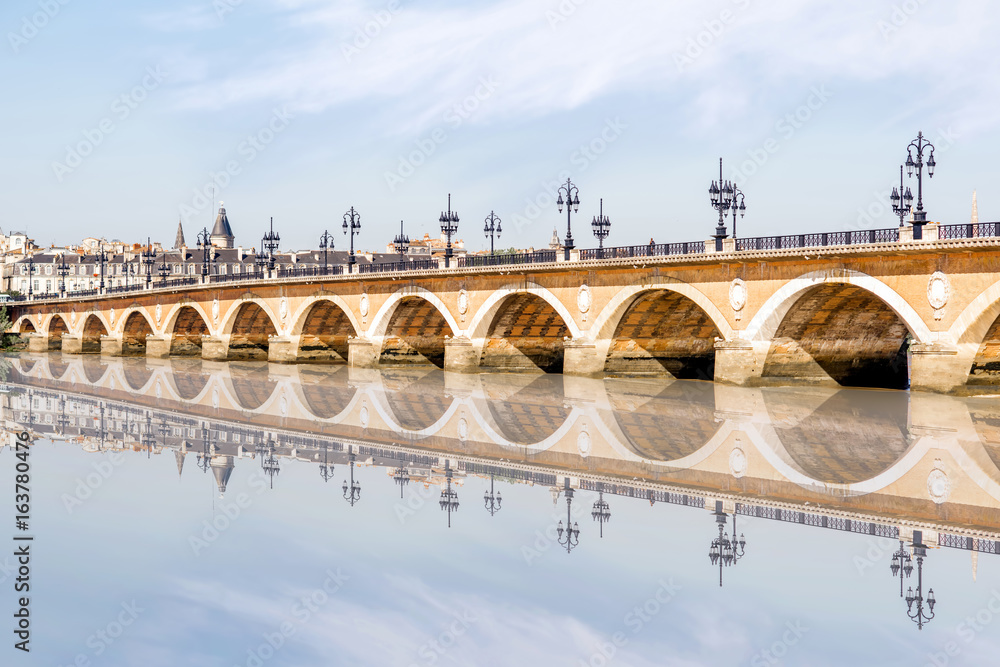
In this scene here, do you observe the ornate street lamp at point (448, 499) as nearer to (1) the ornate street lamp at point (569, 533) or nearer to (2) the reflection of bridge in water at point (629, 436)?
(2) the reflection of bridge in water at point (629, 436)

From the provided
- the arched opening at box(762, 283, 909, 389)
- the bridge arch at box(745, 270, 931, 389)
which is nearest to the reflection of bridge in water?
the arched opening at box(762, 283, 909, 389)

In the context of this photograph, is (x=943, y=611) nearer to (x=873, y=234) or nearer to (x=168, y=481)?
(x=168, y=481)

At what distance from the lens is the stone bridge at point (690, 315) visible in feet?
89.4

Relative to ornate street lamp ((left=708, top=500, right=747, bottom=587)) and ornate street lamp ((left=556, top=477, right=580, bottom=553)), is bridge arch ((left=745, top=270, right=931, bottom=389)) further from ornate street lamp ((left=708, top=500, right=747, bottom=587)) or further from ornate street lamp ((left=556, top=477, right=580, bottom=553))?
ornate street lamp ((left=556, top=477, right=580, bottom=553))

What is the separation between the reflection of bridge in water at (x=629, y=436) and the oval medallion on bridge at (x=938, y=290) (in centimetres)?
245

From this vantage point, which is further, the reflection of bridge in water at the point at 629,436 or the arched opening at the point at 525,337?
the arched opening at the point at 525,337

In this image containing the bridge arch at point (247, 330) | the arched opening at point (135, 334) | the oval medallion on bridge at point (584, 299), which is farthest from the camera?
the arched opening at point (135, 334)

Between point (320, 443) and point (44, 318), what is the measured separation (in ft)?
234

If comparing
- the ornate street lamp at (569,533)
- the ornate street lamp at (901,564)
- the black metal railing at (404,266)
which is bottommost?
the ornate street lamp at (569,533)

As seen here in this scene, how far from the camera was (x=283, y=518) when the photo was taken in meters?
14.7

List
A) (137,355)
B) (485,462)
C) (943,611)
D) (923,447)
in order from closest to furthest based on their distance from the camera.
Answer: (943,611) < (485,462) < (923,447) < (137,355)

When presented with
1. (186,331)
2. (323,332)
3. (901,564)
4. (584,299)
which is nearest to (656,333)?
(584,299)

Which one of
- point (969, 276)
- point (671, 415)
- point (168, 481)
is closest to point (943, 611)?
point (168, 481)

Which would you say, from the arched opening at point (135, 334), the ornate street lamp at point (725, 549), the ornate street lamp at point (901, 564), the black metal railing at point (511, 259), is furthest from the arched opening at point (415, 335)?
the ornate street lamp at point (901, 564)
